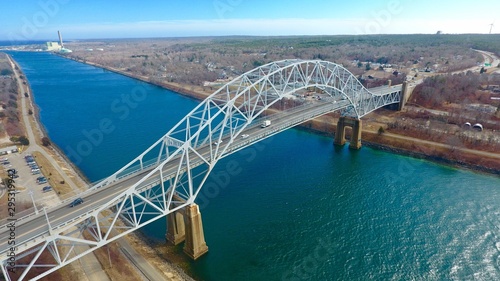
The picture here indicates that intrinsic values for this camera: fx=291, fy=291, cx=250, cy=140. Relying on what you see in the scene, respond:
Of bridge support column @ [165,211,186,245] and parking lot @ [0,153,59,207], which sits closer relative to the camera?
bridge support column @ [165,211,186,245]

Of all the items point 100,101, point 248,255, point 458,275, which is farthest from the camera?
point 100,101

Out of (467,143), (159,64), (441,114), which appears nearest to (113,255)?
(467,143)

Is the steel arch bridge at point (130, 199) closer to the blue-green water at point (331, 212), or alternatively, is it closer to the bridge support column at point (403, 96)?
the blue-green water at point (331, 212)

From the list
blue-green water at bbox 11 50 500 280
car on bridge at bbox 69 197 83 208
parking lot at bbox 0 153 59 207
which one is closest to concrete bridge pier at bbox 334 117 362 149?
blue-green water at bbox 11 50 500 280

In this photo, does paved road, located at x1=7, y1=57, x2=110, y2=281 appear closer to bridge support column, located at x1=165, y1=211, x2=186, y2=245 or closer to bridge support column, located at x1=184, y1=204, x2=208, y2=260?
bridge support column, located at x1=165, y1=211, x2=186, y2=245

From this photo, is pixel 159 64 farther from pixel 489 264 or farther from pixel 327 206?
pixel 489 264
